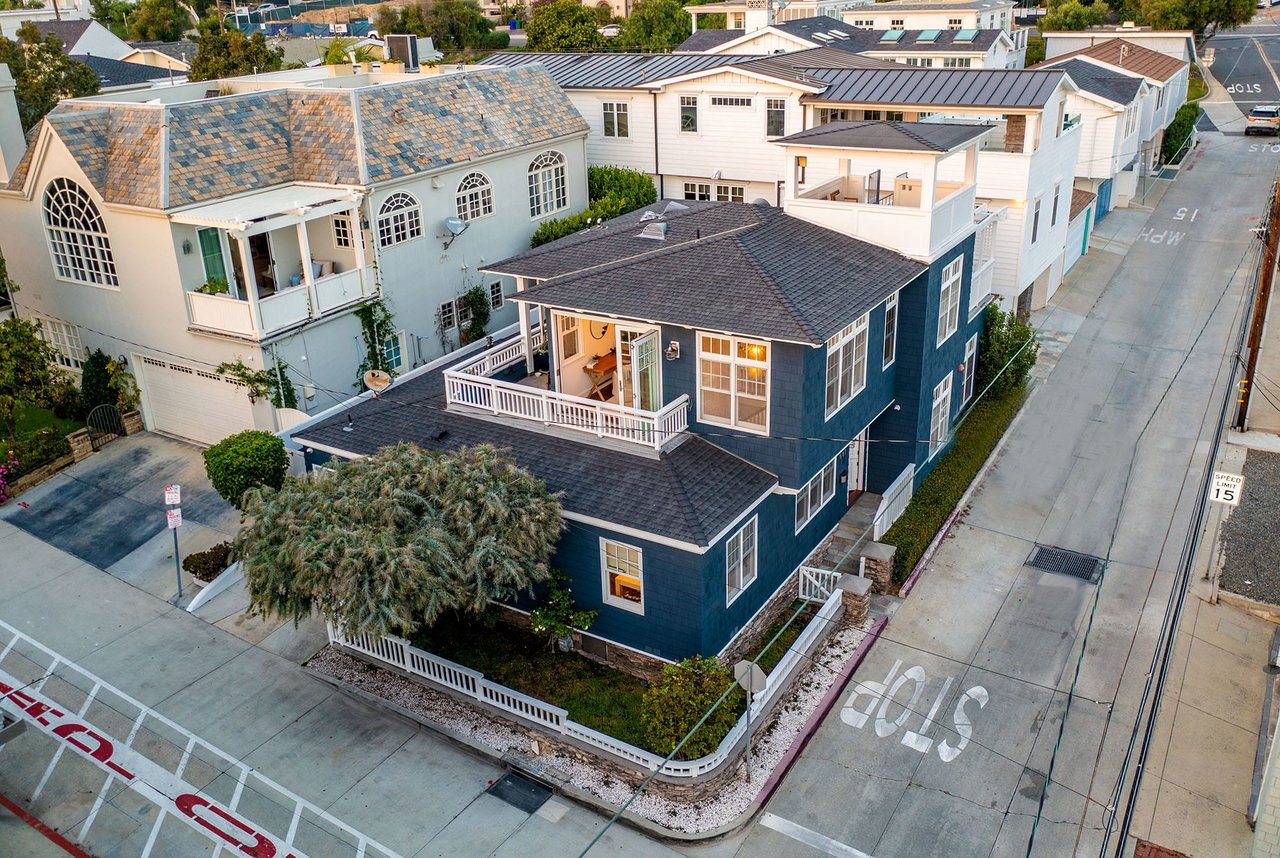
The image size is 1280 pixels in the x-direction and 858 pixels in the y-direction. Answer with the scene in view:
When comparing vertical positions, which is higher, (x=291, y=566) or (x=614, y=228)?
(x=614, y=228)

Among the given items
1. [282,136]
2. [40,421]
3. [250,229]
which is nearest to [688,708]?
[250,229]

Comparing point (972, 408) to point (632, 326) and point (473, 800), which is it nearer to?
point (632, 326)

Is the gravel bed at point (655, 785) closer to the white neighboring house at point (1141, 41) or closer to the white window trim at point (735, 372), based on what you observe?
the white window trim at point (735, 372)

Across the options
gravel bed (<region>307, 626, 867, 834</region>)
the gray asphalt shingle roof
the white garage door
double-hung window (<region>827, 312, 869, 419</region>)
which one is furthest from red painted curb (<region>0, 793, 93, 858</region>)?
the gray asphalt shingle roof

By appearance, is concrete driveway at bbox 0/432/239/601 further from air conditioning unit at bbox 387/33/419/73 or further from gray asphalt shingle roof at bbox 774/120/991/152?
air conditioning unit at bbox 387/33/419/73

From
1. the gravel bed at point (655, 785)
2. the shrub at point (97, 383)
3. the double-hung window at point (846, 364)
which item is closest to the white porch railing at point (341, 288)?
the shrub at point (97, 383)

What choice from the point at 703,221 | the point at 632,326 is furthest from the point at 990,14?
the point at 632,326

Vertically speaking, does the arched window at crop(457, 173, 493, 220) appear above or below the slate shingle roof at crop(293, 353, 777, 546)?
above
